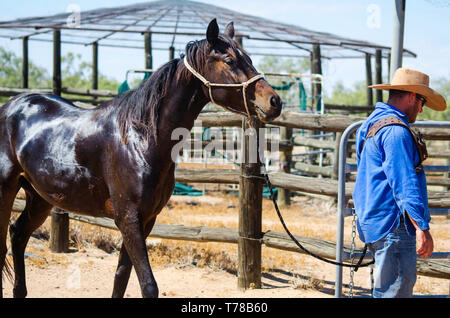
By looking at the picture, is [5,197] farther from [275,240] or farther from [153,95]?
[275,240]

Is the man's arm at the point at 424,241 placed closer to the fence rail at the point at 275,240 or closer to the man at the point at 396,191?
the man at the point at 396,191

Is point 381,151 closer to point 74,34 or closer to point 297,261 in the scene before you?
point 297,261

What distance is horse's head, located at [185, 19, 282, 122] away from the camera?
279 centimetres

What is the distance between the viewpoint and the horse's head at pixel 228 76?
279 centimetres

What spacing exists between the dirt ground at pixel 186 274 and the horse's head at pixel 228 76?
2.26 meters

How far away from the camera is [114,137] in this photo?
10.1ft

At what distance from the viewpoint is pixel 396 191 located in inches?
92.9

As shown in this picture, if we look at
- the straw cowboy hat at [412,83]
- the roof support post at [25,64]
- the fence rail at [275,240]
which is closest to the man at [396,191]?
the straw cowboy hat at [412,83]

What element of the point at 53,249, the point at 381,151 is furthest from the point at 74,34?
the point at 381,151

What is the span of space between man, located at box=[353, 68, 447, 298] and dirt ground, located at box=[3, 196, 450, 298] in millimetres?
2089

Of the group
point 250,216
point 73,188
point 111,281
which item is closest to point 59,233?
point 111,281

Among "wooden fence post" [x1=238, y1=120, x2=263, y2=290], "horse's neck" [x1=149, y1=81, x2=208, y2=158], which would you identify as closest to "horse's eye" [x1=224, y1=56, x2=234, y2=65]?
"horse's neck" [x1=149, y1=81, x2=208, y2=158]

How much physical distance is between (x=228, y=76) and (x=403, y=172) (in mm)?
1190
